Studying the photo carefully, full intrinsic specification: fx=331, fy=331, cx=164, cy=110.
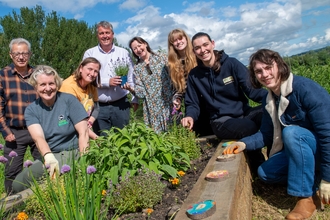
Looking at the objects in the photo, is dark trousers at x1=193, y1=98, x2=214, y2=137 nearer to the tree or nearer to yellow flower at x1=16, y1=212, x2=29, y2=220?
yellow flower at x1=16, y1=212, x2=29, y2=220

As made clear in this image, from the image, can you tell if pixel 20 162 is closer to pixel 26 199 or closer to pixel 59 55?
pixel 26 199

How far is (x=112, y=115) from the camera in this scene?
468 centimetres

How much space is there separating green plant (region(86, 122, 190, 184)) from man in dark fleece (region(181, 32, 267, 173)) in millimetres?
680

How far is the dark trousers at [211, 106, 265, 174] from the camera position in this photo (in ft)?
11.2

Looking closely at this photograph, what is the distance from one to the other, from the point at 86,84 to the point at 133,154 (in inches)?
62.3

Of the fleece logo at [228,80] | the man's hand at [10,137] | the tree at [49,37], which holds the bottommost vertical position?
the man's hand at [10,137]

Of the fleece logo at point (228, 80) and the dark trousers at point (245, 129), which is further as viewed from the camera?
the fleece logo at point (228, 80)

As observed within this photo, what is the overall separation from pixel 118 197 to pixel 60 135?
1128 mm

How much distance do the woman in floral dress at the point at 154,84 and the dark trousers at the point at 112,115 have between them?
11.0 inches

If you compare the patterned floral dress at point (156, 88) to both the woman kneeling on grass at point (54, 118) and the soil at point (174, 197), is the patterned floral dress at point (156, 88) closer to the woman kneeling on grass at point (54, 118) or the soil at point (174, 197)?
the soil at point (174, 197)

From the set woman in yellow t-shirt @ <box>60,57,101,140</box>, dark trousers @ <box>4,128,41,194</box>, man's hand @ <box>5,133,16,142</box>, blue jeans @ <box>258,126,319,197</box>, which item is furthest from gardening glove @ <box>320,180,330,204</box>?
man's hand @ <box>5,133,16,142</box>

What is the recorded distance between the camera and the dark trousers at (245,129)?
11.2ft

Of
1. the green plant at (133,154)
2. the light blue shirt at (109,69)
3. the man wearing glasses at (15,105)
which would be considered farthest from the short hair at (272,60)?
the man wearing glasses at (15,105)

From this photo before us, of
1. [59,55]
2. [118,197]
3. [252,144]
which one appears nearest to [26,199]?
[118,197]
